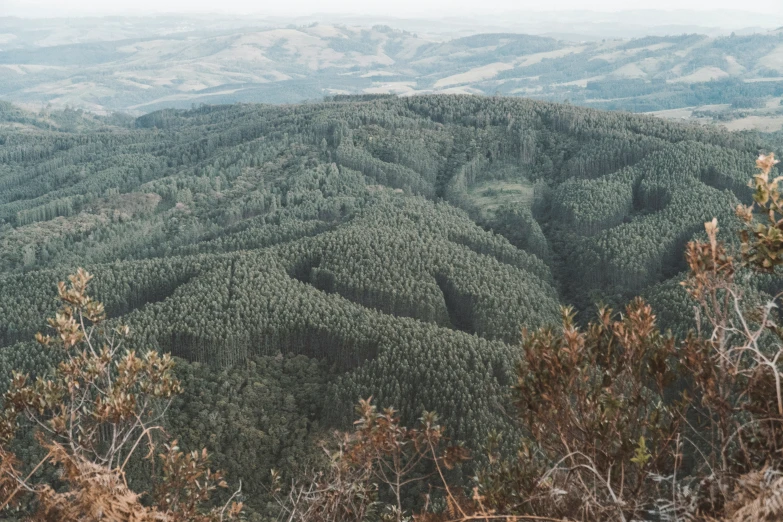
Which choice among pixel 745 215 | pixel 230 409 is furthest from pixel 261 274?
pixel 745 215

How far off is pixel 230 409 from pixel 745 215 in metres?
103

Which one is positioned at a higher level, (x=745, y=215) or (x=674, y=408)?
(x=745, y=215)

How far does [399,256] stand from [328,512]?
149m

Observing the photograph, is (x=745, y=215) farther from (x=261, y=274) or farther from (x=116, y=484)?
(x=261, y=274)

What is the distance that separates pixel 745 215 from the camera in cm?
1981

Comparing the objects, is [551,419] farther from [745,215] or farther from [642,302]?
[745,215]

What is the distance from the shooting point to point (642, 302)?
22.6 metres

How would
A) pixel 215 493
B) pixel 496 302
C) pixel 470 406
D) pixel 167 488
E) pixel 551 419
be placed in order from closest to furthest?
pixel 551 419, pixel 167 488, pixel 215 493, pixel 470 406, pixel 496 302

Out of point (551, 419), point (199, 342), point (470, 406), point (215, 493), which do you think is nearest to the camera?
point (551, 419)

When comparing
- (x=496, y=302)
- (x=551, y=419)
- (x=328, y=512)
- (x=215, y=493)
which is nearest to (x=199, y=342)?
(x=215, y=493)

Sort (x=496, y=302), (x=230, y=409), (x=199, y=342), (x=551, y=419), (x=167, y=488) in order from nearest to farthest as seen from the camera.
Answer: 1. (x=551, y=419)
2. (x=167, y=488)
3. (x=230, y=409)
4. (x=199, y=342)
5. (x=496, y=302)

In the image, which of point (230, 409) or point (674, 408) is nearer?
point (674, 408)

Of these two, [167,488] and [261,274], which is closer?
[167,488]

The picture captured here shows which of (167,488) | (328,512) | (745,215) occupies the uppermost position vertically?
(745,215)
